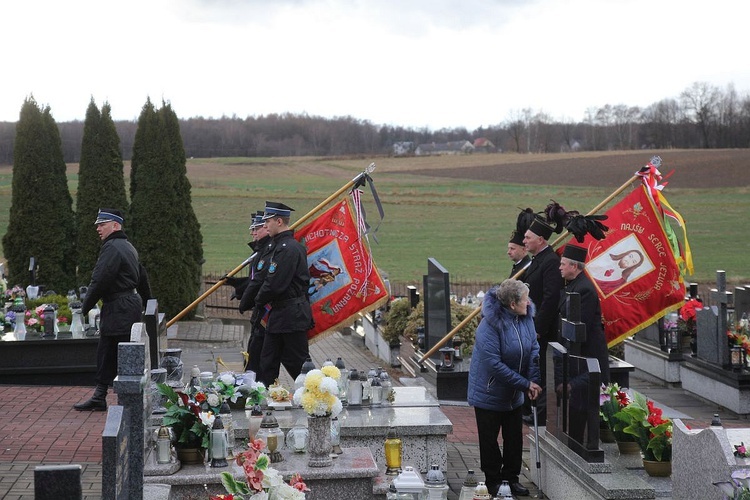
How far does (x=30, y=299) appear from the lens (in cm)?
1548

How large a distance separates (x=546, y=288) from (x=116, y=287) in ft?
14.2

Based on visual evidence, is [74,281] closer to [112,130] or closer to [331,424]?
[112,130]

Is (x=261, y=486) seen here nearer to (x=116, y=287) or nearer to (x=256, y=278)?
(x=256, y=278)

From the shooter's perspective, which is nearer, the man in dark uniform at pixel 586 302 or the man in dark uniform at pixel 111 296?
the man in dark uniform at pixel 586 302

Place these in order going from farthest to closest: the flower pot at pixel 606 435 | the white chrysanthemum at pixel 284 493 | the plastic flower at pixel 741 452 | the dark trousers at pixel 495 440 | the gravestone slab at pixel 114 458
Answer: the flower pot at pixel 606 435, the dark trousers at pixel 495 440, the plastic flower at pixel 741 452, the white chrysanthemum at pixel 284 493, the gravestone slab at pixel 114 458

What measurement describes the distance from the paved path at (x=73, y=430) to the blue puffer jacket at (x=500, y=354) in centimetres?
88

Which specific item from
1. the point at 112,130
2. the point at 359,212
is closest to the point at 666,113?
the point at 112,130

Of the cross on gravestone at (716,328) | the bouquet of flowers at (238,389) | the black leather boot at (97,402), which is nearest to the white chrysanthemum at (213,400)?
the bouquet of flowers at (238,389)

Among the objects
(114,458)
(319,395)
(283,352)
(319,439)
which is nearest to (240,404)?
(319,439)

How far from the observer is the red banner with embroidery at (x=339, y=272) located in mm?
11367

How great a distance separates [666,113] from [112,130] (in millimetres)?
80566

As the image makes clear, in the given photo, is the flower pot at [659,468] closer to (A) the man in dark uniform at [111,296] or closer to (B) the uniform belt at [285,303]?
(B) the uniform belt at [285,303]

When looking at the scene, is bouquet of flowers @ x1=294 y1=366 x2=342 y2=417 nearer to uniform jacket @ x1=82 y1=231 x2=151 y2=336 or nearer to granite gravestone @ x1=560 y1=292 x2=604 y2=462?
granite gravestone @ x1=560 y1=292 x2=604 y2=462

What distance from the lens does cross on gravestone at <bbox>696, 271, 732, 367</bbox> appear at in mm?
12844
